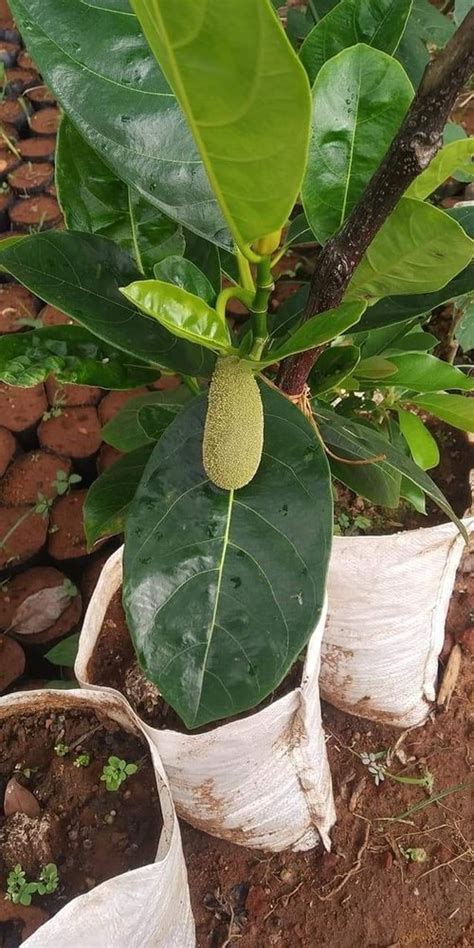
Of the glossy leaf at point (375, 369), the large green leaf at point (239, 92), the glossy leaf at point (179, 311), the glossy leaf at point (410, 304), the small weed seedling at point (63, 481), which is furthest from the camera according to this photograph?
the small weed seedling at point (63, 481)

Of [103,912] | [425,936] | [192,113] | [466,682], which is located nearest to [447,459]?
[466,682]

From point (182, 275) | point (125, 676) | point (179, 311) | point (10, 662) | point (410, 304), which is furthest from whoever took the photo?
point (10, 662)

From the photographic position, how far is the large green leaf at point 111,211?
0.71 metres

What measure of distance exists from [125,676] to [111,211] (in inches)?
23.3

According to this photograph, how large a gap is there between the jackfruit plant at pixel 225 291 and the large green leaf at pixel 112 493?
157 mm

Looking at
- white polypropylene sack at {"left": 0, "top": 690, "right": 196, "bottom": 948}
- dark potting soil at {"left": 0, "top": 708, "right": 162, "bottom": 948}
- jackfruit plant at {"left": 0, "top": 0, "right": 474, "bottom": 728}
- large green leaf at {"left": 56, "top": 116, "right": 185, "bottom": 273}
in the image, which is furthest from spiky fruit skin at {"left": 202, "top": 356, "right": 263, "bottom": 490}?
dark potting soil at {"left": 0, "top": 708, "right": 162, "bottom": 948}

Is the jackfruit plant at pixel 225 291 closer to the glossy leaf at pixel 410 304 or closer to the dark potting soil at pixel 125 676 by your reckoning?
the glossy leaf at pixel 410 304

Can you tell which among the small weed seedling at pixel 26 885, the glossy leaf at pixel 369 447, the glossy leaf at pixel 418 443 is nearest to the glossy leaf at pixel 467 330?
the glossy leaf at pixel 418 443

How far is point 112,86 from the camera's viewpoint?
0.56 m

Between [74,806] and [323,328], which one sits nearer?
[323,328]

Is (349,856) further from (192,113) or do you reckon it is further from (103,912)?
(192,113)

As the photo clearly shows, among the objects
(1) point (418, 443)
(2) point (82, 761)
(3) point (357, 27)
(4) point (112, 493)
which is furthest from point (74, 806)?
(3) point (357, 27)

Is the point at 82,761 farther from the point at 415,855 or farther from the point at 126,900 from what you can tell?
the point at 415,855

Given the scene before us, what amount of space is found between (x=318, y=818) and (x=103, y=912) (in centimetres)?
46
